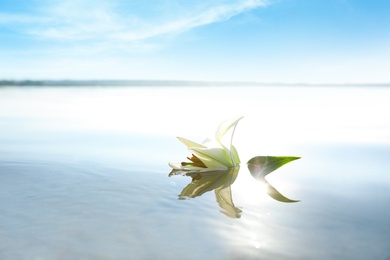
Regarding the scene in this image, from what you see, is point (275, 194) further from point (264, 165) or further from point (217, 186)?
point (264, 165)

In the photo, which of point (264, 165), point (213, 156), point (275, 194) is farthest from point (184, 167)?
point (275, 194)

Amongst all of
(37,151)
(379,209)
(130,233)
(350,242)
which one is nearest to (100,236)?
(130,233)

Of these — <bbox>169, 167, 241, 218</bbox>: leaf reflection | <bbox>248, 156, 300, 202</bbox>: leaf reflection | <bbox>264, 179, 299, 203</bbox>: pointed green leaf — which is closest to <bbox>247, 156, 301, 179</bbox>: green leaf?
<bbox>248, 156, 300, 202</bbox>: leaf reflection

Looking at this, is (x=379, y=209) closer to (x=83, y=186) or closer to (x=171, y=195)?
(x=171, y=195)

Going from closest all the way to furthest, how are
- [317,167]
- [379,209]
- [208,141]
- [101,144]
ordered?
[379,209], [208,141], [317,167], [101,144]

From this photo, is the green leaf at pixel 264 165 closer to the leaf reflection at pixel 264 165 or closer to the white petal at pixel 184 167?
the leaf reflection at pixel 264 165
